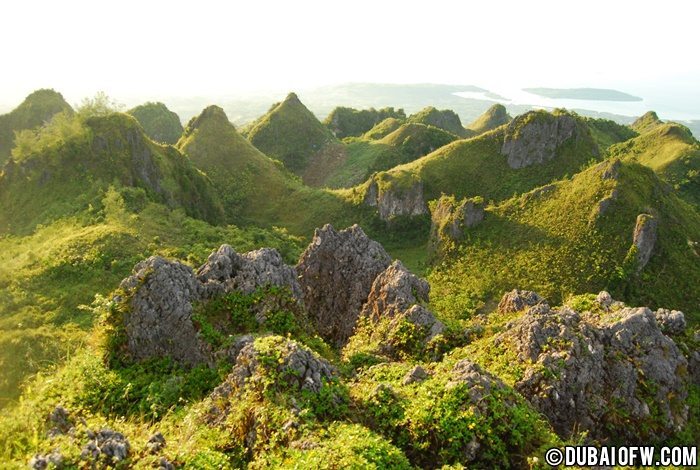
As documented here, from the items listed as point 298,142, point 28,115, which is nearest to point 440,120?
point 298,142

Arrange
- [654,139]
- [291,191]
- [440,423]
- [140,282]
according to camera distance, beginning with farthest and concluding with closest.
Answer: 1. [654,139]
2. [291,191]
3. [140,282]
4. [440,423]

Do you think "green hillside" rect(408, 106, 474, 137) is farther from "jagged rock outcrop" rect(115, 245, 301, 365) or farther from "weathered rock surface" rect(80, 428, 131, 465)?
"weathered rock surface" rect(80, 428, 131, 465)

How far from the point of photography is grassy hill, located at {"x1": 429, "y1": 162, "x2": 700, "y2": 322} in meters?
45.9

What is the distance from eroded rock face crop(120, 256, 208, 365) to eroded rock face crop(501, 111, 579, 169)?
202ft

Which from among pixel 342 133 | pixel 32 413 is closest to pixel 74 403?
pixel 32 413

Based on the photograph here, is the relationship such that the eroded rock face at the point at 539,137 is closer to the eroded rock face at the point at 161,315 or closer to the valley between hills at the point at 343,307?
the valley between hills at the point at 343,307

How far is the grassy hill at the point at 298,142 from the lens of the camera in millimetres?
111750

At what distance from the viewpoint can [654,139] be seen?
294 feet

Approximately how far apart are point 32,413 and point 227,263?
35.6ft

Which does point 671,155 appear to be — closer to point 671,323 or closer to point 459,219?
point 459,219

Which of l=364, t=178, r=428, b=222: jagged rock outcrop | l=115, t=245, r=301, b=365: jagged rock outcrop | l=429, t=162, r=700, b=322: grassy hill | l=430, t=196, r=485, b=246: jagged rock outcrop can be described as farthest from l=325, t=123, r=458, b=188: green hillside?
l=115, t=245, r=301, b=365: jagged rock outcrop

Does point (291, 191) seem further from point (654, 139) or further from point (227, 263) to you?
point (654, 139)

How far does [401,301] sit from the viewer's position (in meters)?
24.5

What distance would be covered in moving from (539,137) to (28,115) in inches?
3621
